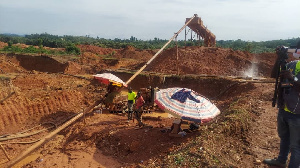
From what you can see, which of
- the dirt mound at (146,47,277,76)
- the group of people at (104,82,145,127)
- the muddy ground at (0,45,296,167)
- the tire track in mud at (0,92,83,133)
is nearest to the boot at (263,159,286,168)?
the muddy ground at (0,45,296,167)

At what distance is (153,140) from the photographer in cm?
801

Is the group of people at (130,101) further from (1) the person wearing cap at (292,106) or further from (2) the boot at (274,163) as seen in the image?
(1) the person wearing cap at (292,106)

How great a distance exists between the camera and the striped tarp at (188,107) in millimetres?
6754

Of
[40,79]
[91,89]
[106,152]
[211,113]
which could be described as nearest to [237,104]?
[211,113]

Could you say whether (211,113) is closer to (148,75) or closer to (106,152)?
(106,152)

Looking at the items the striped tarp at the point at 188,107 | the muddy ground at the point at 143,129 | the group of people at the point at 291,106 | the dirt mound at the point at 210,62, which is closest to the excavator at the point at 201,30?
the dirt mound at the point at 210,62

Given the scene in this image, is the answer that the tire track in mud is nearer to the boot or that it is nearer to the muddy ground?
the muddy ground

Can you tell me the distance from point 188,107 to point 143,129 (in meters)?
2.67

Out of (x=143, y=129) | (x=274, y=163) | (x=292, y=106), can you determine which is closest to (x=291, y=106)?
(x=292, y=106)

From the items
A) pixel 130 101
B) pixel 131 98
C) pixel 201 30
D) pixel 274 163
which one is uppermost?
pixel 201 30

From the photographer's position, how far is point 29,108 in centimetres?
1166

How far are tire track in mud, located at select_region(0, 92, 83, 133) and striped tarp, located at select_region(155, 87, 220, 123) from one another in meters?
7.06

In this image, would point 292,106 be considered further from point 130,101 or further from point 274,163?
point 130,101

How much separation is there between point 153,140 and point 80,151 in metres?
2.62
